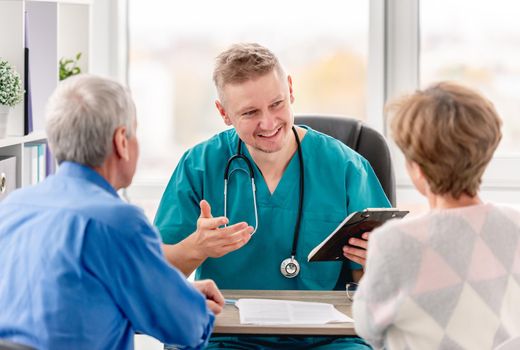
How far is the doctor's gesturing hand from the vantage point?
190cm

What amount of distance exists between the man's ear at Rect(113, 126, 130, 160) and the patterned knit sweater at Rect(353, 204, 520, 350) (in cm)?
45

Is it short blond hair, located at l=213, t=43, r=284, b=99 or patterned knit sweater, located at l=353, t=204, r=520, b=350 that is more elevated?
short blond hair, located at l=213, t=43, r=284, b=99

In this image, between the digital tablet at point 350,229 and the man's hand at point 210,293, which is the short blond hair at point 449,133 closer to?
the digital tablet at point 350,229

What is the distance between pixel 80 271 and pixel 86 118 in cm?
26

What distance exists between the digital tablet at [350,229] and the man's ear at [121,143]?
51cm

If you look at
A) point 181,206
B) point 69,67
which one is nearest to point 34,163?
point 69,67

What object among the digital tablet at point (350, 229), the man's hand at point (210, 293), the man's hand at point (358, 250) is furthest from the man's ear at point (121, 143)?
the man's hand at point (358, 250)

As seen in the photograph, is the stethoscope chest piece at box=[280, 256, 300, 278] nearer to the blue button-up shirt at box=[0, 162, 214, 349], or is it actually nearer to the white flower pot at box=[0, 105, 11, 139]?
the blue button-up shirt at box=[0, 162, 214, 349]

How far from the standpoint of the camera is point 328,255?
1905mm

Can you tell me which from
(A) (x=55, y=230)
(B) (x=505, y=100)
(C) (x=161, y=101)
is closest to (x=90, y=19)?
(C) (x=161, y=101)

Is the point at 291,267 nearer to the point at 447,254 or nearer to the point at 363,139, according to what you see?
the point at 363,139

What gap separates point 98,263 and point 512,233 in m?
0.67

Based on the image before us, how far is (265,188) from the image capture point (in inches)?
84.4

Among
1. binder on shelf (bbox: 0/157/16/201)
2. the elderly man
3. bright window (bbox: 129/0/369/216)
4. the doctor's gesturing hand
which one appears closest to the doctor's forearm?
the doctor's gesturing hand
